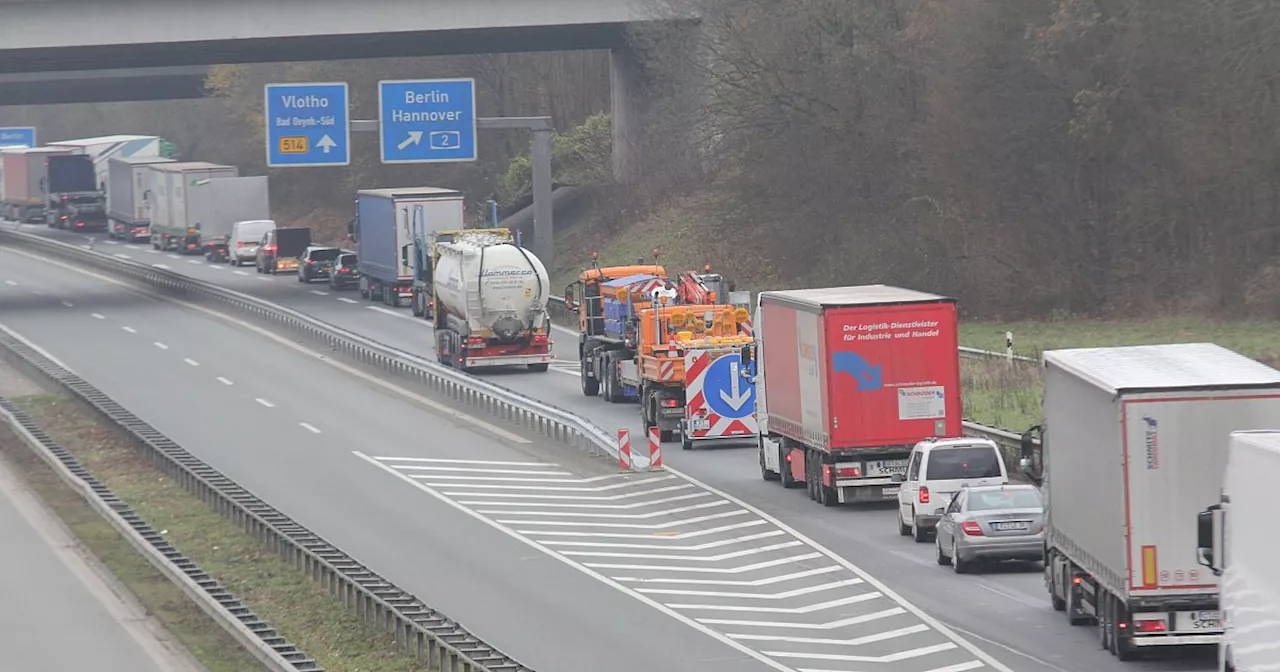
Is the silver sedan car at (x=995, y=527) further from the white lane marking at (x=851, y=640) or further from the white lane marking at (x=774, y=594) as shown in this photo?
the white lane marking at (x=851, y=640)

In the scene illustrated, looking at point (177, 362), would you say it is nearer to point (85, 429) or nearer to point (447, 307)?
point (447, 307)

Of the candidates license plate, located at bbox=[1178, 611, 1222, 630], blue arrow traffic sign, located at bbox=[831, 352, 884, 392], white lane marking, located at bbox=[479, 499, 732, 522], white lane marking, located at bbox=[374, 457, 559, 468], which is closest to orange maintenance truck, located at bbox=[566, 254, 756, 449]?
white lane marking, located at bbox=[374, 457, 559, 468]

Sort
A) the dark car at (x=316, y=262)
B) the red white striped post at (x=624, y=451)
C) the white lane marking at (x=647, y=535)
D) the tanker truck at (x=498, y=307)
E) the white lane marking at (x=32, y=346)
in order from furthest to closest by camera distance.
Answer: the dark car at (x=316, y=262) < the white lane marking at (x=32, y=346) < the tanker truck at (x=498, y=307) < the red white striped post at (x=624, y=451) < the white lane marking at (x=647, y=535)

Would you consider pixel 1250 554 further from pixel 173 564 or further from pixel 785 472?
pixel 785 472

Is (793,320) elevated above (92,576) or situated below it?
above

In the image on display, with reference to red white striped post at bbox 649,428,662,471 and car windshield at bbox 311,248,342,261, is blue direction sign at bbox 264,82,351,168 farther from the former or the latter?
red white striped post at bbox 649,428,662,471

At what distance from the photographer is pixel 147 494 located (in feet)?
120

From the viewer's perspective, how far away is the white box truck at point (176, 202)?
93.9 metres

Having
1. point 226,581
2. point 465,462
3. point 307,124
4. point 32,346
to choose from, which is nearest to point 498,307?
point 465,462

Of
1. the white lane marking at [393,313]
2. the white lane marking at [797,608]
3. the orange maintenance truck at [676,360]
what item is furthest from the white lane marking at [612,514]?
the white lane marking at [393,313]

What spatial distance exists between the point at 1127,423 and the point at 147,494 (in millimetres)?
20710

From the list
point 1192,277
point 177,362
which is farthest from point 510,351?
point 1192,277

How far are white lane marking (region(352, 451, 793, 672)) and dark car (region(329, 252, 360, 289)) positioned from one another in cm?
3710

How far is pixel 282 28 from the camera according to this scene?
66125mm
